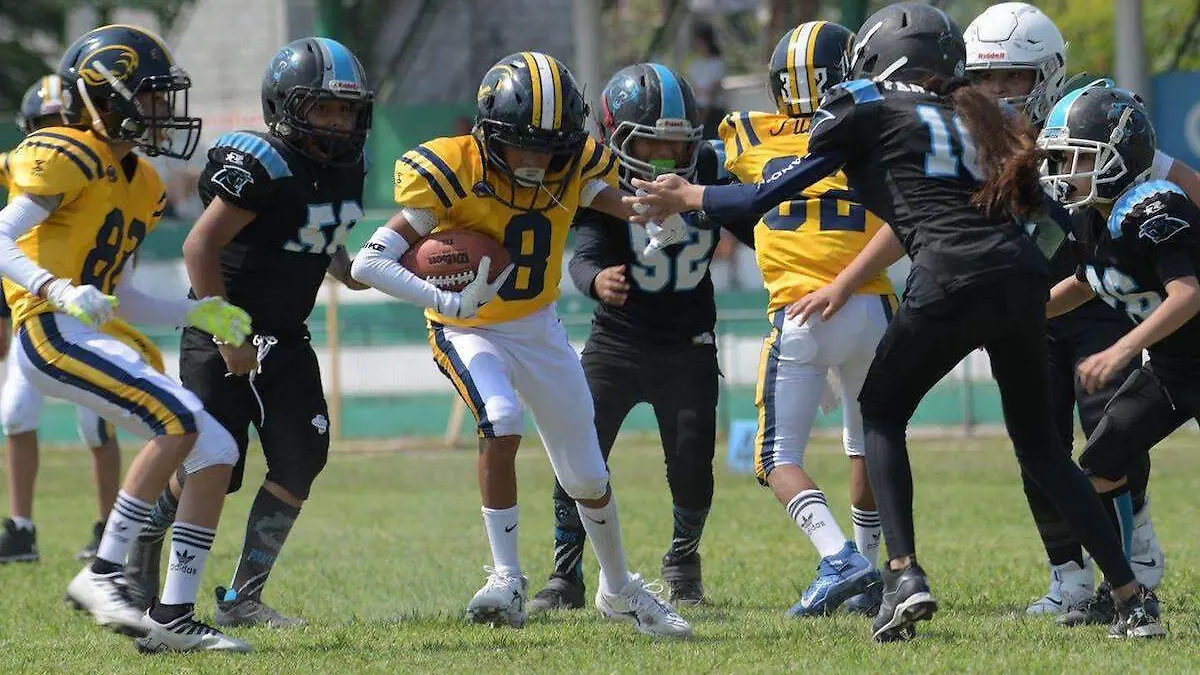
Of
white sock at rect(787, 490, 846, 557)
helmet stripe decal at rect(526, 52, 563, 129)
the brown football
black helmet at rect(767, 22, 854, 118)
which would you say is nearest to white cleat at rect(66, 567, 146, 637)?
the brown football

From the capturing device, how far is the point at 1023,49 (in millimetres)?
6781

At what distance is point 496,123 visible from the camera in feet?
19.7

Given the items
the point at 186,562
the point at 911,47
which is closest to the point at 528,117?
the point at 911,47

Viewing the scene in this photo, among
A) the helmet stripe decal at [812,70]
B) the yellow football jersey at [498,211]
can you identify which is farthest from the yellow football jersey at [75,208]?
the helmet stripe decal at [812,70]

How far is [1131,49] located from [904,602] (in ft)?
45.3

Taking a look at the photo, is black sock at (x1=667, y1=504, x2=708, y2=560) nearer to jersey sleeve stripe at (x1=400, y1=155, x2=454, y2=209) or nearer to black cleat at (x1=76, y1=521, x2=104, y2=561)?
jersey sleeve stripe at (x1=400, y1=155, x2=454, y2=209)

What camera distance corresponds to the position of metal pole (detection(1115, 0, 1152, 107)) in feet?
58.9

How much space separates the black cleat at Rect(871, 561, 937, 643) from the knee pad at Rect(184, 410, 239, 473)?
222cm

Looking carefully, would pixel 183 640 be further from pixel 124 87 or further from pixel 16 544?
pixel 16 544

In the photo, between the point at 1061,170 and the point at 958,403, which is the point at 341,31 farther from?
the point at 1061,170

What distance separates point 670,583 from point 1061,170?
7.79 ft

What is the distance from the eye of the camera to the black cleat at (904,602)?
5.40 metres

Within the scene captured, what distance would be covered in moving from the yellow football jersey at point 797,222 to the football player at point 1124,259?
80cm

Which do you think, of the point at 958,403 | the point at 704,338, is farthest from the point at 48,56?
the point at 704,338
